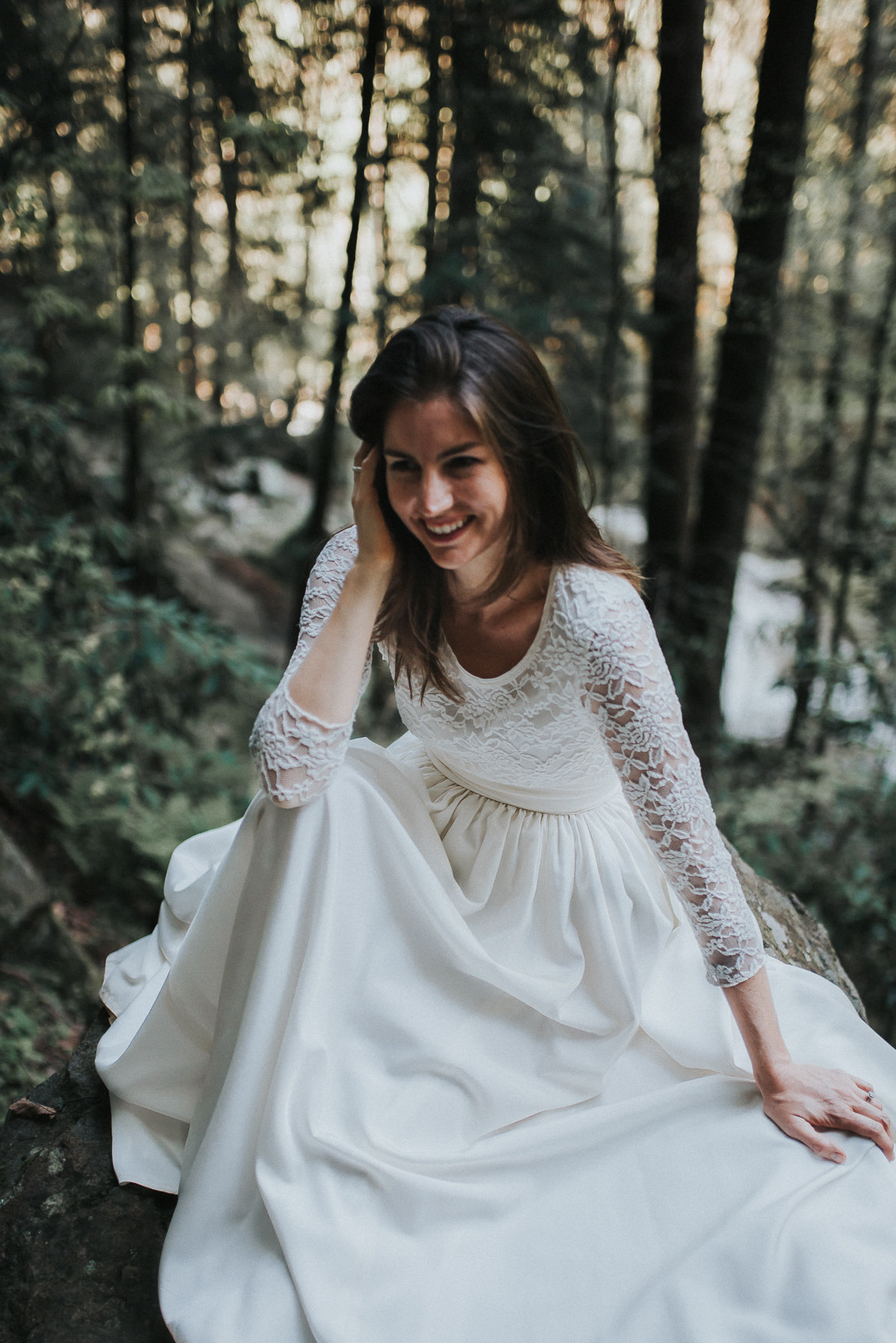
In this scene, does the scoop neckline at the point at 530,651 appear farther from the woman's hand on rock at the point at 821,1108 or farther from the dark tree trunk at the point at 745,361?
the dark tree trunk at the point at 745,361

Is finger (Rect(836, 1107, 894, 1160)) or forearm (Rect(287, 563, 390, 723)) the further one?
forearm (Rect(287, 563, 390, 723))

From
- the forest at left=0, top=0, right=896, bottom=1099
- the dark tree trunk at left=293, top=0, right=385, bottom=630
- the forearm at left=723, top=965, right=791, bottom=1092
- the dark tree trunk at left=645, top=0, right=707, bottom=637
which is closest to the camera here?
the forearm at left=723, top=965, right=791, bottom=1092

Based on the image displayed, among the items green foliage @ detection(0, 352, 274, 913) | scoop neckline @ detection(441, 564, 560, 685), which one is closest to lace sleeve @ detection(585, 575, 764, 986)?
scoop neckline @ detection(441, 564, 560, 685)

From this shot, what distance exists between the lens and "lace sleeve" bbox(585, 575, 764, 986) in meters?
1.42

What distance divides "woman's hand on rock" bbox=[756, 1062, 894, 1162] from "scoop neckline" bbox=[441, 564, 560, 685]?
0.80 m

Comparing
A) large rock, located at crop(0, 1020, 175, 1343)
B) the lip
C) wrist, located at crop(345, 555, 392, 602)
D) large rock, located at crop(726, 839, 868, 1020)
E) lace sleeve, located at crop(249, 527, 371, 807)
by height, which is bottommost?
large rock, located at crop(0, 1020, 175, 1343)

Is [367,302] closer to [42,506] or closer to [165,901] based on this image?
[42,506]

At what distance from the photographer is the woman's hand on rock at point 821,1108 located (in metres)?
1.31

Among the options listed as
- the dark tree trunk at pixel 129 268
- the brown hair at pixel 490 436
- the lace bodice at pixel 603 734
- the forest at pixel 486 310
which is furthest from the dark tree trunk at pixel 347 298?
the lace bodice at pixel 603 734

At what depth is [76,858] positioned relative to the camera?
11.1 feet

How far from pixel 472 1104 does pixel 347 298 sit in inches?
144

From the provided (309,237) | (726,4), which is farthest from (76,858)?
(309,237)

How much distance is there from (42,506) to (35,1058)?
2.54 meters

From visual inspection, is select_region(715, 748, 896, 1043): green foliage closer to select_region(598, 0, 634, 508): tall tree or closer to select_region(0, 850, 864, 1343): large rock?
select_region(598, 0, 634, 508): tall tree
